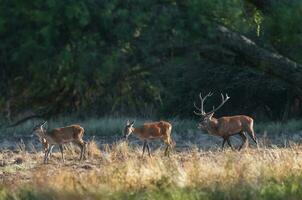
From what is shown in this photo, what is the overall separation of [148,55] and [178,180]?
44.3 ft

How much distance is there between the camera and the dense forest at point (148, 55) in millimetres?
26406

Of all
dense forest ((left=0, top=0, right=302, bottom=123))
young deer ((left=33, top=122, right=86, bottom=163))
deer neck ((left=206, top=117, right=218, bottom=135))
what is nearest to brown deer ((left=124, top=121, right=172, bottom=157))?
young deer ((left=33, top=122, right=86, bottom=163))

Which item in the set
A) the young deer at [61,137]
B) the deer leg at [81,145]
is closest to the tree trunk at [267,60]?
the young deer at [61,137]

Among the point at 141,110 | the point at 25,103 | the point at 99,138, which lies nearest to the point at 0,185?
the point at 99,138

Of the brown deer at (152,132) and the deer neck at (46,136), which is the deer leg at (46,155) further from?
the brown deer at (152,132)

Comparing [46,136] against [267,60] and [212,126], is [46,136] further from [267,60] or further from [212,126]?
[267,60]

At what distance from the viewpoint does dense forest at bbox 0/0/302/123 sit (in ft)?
86.6

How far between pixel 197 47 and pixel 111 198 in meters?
14.8

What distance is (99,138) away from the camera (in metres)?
25.9

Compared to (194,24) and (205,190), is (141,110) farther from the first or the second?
(205,190)

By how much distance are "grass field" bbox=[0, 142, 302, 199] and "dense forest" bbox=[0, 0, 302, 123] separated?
960cm

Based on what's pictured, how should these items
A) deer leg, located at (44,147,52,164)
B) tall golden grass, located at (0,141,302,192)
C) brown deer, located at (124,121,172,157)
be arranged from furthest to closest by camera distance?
1. brown deer, located at (124,121,172,157)
2. deer leg, located at (44,147,52,164)
3. tall golden grass, located at (0,141,302,192)

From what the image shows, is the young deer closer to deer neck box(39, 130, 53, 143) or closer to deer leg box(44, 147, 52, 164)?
deer neck box(39, 130, 53, 143)

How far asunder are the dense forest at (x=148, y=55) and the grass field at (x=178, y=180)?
31.5 feet
